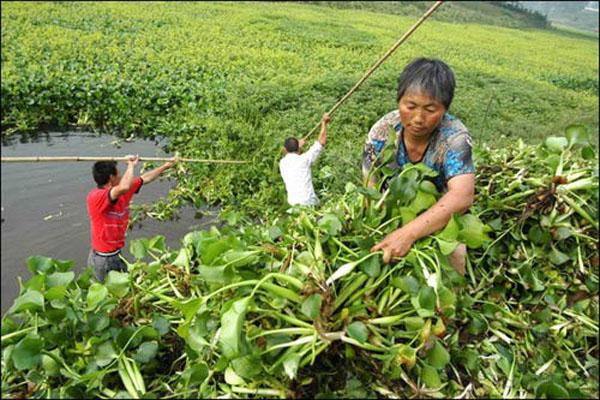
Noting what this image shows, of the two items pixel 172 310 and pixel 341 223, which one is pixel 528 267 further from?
pixel 172 310

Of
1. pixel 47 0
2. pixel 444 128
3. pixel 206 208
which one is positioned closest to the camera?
pixel 444 128

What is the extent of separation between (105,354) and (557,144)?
191cm

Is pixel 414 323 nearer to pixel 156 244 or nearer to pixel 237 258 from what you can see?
pixel 237 258

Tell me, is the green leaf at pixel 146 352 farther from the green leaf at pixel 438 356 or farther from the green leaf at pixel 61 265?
the green leaf at pixel 438 356

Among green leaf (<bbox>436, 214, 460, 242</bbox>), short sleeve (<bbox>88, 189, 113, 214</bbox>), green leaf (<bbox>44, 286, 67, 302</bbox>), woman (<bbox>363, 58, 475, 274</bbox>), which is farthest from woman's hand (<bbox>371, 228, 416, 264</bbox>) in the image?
short sleeve (<bbox>88, 189, 113, 214</bbox>)

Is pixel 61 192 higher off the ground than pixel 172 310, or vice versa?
pixel 172 310

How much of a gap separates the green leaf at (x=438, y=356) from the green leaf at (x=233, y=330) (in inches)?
22.1

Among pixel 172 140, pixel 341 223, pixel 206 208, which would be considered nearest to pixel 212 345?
pixel 341 223

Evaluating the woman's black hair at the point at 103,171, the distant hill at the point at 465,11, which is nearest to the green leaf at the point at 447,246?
the woman's black hair at the point at 103,171

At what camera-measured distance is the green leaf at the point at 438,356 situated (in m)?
1.41

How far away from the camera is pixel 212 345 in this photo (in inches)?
55.9

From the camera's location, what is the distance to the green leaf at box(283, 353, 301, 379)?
4.29 feet

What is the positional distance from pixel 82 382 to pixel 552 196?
173cm

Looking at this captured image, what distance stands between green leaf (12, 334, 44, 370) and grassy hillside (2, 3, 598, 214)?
2911mm
